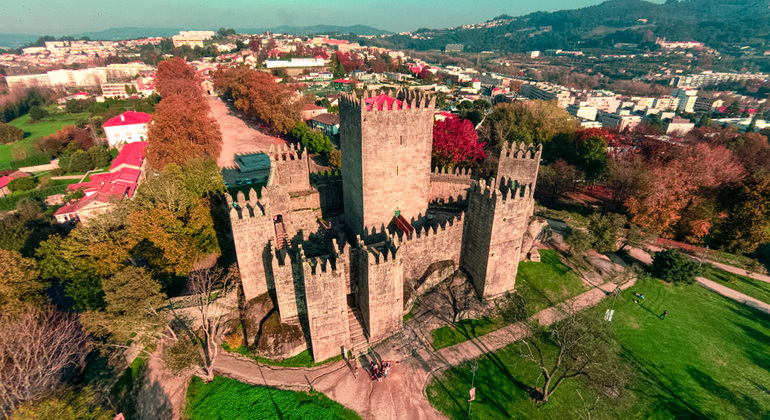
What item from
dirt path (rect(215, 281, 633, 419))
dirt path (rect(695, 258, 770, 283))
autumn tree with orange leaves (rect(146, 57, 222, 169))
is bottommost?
dirt path (rect(695, 258, 770, 283))

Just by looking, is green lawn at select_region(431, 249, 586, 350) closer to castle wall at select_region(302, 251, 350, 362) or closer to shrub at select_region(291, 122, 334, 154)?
castle wall at select_region(302, 251, 350, 362)

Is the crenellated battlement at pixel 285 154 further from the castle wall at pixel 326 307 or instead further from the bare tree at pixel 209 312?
the castle wall at pixel 326 307

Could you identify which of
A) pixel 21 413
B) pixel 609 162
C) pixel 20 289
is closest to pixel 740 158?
pixel 609 162

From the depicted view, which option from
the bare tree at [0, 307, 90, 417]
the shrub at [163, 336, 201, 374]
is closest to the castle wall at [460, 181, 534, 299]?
the shrub at [163, 336, 201, 374]

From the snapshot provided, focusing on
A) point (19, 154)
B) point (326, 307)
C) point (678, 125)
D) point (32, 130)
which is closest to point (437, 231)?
point (326, 307)

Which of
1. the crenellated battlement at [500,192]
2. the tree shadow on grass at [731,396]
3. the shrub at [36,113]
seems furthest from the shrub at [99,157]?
the tree shadow on grass at [731,396]

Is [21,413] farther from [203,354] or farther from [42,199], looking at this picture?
[42,199]

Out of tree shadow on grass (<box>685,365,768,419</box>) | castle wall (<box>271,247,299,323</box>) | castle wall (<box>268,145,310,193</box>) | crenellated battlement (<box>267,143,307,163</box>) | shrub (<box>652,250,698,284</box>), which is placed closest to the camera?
tree shadow on grass (<box>685,365,768,419</box>)
